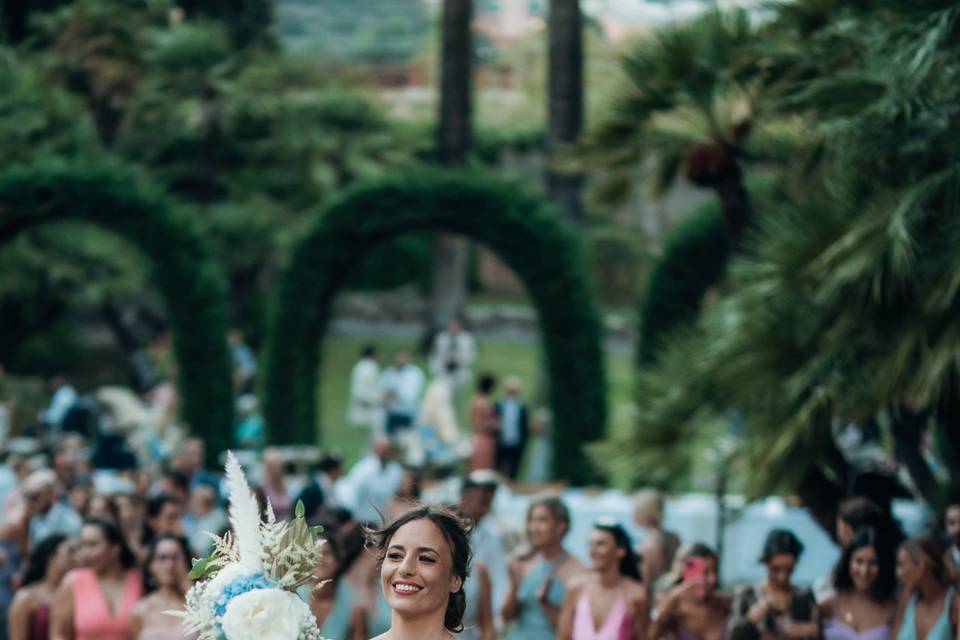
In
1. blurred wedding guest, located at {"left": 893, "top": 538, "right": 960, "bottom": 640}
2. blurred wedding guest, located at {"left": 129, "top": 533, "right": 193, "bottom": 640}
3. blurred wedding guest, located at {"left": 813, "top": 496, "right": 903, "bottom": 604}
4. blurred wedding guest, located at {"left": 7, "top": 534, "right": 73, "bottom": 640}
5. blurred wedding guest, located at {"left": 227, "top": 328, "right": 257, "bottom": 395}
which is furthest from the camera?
blurred wedding guest, located at {"left": 227, "top": 328, "right": 257, "bottom": 395}

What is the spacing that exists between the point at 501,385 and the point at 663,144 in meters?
17.2

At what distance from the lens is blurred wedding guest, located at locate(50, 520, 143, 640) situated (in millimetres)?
8398

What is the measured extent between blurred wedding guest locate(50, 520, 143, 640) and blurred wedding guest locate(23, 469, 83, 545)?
1.95m

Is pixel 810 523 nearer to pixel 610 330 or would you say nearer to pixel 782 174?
pixel 782 174

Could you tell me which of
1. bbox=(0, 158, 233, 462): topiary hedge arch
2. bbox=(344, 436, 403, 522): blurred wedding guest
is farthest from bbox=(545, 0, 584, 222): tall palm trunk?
bbox=(344, 436, 403, 522): blurred wedding guest

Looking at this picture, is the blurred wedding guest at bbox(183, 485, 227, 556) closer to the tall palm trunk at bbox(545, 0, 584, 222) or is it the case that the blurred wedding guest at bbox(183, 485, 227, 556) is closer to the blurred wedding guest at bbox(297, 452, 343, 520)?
the blurred wedding guest at bbox(297, 452, 343, 520)

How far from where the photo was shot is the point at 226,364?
18.1 meters

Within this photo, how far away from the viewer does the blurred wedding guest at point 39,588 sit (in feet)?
28.7

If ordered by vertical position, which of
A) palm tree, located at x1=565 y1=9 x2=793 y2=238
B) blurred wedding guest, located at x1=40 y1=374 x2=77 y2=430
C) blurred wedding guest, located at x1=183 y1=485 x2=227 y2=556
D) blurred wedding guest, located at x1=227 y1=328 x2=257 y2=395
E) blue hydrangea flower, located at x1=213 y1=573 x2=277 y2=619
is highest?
palm tree, located at x1=565 y1=9 x2=793 y2=238

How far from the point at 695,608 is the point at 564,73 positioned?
13.8m

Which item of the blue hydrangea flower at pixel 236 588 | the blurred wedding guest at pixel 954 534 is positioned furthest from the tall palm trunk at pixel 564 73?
the blue hydrangea flower at pixel 236 588

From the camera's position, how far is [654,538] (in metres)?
10.8

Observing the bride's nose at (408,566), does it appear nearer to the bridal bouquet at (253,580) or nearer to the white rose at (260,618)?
the bridal bouquet at (253,580)

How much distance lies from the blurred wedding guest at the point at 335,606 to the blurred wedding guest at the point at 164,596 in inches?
23.7
